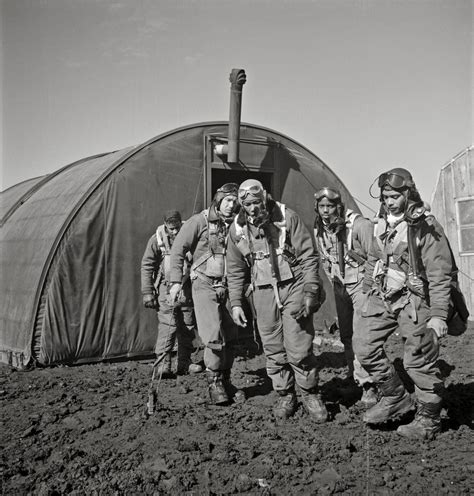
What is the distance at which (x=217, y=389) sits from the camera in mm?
5527

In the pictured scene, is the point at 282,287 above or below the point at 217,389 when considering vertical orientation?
above

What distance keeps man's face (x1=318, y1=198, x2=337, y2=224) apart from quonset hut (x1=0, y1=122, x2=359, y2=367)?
121 inches

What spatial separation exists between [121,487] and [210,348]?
199cm

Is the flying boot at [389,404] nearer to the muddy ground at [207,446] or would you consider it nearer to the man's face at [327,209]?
the muddy ground at [207,446]

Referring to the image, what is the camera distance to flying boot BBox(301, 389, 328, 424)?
191 inches

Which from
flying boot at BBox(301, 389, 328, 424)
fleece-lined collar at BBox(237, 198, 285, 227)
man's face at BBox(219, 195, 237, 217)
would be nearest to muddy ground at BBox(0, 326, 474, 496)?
flying boot at BBox(301, 389, 328, 424)

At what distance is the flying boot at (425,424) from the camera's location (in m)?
4.29

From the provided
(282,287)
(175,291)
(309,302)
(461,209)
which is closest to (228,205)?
(175,291)

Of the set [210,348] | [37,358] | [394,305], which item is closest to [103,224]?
[37,358]

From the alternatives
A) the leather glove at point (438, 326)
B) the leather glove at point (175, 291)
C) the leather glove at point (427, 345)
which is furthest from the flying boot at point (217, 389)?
the leather glove at point (438, 326)

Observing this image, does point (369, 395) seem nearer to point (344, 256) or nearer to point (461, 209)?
point (344, 256)

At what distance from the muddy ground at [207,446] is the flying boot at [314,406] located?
7 cm

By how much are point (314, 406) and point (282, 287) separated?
3.56 feet

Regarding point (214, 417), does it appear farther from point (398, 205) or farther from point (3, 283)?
point (3, 283)
